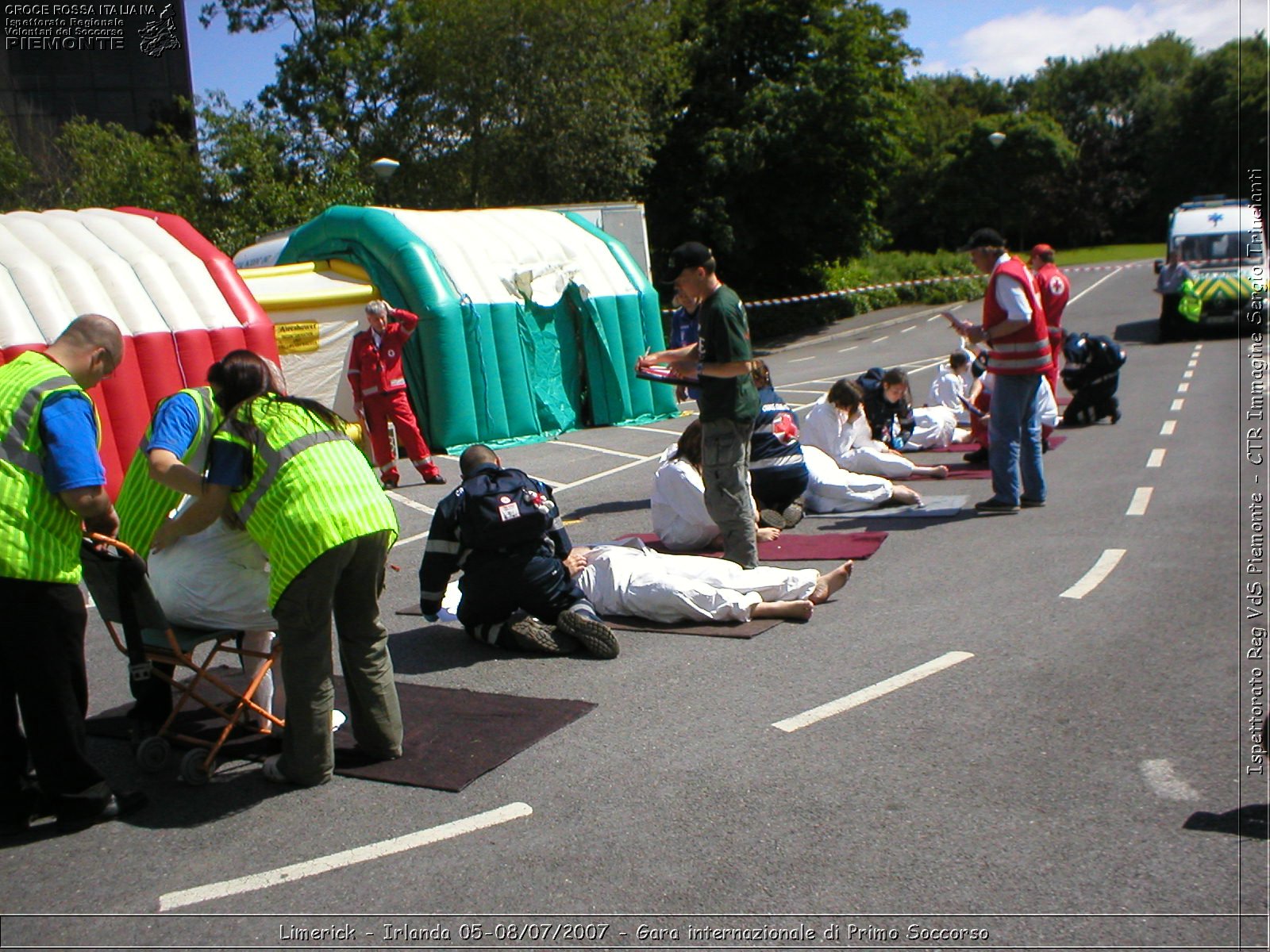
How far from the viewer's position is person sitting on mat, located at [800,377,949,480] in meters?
11.0

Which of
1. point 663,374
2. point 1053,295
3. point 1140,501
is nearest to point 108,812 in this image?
point 663,374

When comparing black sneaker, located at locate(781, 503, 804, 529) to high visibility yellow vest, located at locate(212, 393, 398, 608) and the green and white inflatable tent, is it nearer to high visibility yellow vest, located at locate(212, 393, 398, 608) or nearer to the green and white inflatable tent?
high visibility yellow vest, located at locate(212, 393, 398, 608)

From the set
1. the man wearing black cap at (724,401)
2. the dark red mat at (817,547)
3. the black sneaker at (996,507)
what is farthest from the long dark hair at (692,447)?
the black sneaker at (996,507)

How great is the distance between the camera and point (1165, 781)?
442cm

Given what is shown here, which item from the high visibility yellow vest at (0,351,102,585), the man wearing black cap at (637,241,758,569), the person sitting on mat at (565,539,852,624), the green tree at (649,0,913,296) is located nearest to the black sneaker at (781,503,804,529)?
the man wearing black cap at (637,241,758,569)

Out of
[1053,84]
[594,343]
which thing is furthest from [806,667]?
[1053,84]

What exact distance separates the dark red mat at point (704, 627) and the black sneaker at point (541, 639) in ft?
1.43

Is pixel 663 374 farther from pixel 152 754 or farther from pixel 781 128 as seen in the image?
pixel 781 128

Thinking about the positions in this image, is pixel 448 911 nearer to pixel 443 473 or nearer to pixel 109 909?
pixel 109 909

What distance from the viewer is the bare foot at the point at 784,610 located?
683 cm

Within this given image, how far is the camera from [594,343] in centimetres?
→ 1698

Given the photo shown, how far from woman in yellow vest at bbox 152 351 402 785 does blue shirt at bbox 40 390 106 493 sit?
0.44 metres

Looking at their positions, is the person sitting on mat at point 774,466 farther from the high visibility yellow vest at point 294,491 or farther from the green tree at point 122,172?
the green tree at point 122,172

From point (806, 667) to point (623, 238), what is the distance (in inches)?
604
